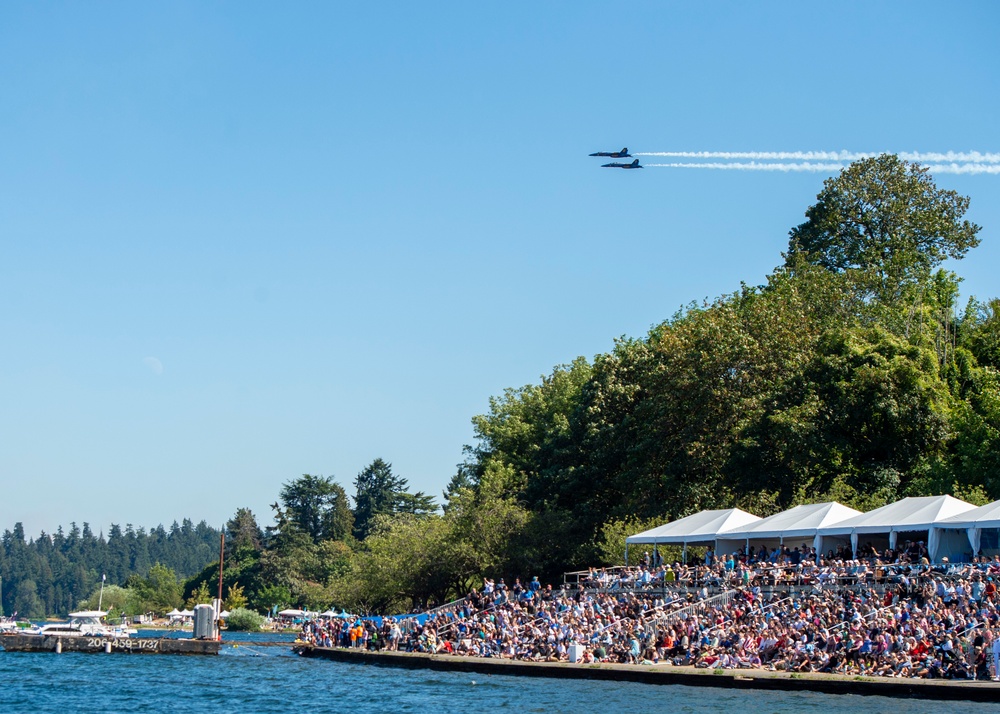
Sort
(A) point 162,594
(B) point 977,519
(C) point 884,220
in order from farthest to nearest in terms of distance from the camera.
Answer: (A) point 162,594 → (C) point 884,220 → (B) point 977,519

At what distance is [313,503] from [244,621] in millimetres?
29838

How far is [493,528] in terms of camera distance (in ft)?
192

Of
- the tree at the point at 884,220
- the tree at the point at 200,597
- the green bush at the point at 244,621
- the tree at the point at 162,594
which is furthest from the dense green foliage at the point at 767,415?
the tree at the point at 162,594

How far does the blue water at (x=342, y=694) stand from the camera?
91.9 feet

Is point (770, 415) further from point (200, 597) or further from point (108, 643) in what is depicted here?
point (200, 597)

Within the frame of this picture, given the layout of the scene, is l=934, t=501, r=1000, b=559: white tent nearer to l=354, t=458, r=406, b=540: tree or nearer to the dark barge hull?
the dark barge hull

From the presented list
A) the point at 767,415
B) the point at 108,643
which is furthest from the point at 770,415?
the point at 108,643

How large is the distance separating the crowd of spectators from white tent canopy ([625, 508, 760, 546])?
38.3 inches

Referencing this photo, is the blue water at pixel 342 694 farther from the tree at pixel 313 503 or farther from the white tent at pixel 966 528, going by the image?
the tree at pixel 313 503

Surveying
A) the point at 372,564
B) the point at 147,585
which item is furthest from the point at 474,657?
the point at 147,585

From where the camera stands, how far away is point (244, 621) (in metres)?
112

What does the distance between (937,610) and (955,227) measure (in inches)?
1883

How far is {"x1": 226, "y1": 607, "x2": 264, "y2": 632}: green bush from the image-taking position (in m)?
112

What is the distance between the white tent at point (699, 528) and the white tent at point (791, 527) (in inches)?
20.6
